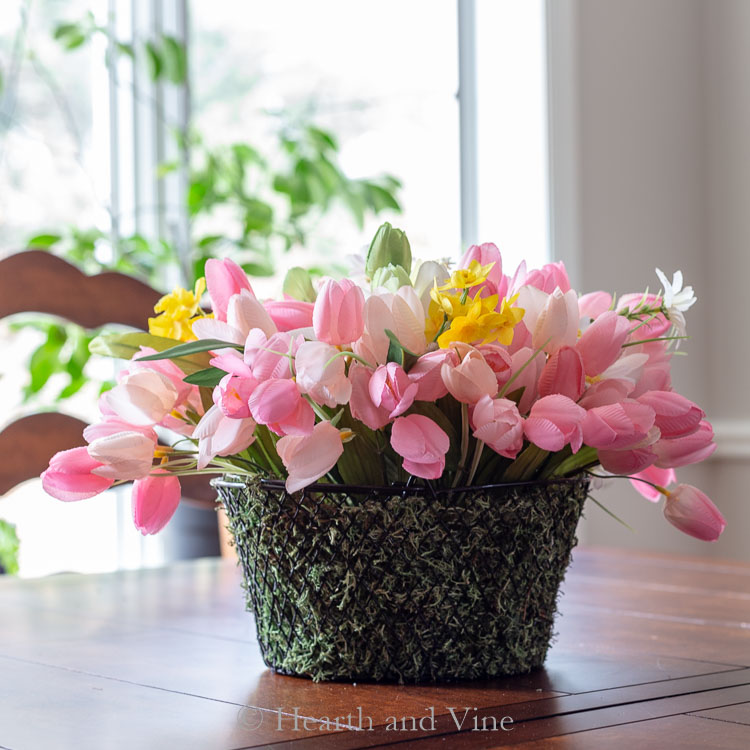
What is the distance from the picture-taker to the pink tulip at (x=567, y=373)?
20.4 inches

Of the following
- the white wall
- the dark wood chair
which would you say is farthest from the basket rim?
the white wall

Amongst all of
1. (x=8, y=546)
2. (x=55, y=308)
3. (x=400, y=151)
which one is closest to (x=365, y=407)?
(x=55, y=308)

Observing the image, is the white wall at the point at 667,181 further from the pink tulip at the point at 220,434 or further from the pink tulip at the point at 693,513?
the pink tulip at the point at 220,434

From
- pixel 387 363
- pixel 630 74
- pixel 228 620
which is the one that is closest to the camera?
pixel 387 363

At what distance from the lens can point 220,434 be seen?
504mm

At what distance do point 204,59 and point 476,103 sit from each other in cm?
59

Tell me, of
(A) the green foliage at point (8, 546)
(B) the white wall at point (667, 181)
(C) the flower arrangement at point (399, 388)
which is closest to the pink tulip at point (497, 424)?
(C) the flower arrangement at point (399, 388)

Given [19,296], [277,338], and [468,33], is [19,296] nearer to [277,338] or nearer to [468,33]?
[277,338]

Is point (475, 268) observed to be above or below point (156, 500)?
above

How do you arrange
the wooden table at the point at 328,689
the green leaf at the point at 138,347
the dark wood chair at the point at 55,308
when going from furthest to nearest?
the dark wood chair at the point at 55,308
the green leaf at the point at 138,347
the wooden table at the point at 328,689

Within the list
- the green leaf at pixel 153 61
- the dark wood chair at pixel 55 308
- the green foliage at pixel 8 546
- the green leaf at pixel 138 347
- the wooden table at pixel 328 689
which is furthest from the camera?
the green leaf at pixel 153 61

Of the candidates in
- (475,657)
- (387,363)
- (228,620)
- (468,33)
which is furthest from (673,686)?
(468,33)

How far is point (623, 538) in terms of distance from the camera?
Result: 2.22m
